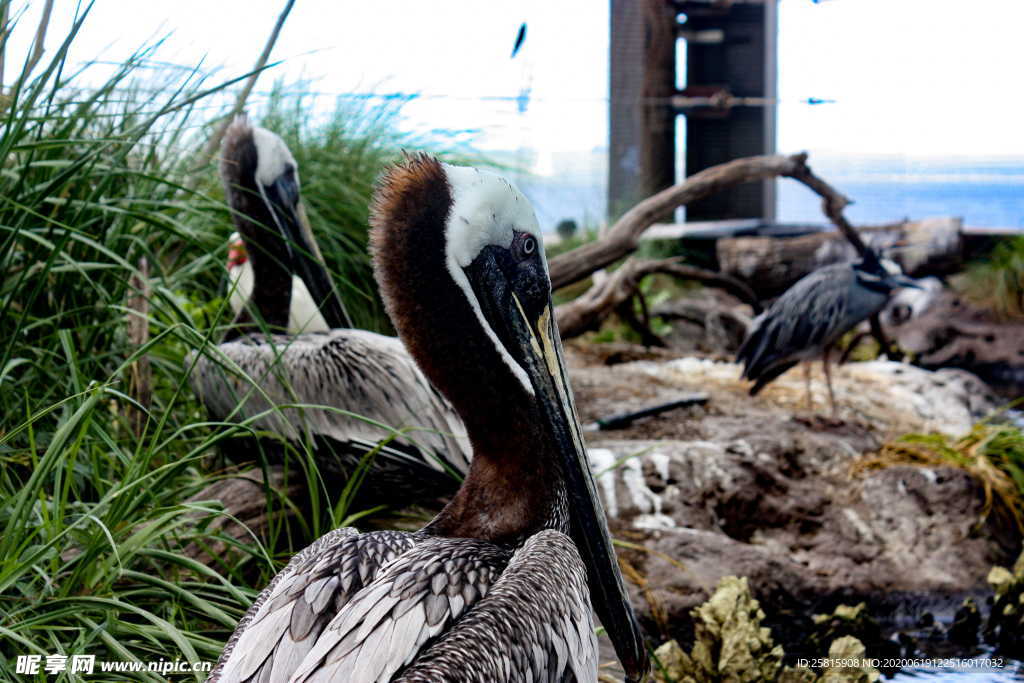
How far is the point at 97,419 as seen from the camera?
1673 millimetres

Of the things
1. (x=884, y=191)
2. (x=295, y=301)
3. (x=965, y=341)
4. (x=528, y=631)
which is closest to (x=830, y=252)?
(x=884, y=191)

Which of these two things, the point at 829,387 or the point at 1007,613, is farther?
the point at 829,387

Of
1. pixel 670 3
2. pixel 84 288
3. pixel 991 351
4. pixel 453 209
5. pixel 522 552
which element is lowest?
pixel 991 351

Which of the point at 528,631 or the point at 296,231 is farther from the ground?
the point at 296,231

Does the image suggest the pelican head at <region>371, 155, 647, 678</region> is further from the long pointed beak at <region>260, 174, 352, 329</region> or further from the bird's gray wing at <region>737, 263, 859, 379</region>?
the bird's gray wing at <region>737, 263, 859, 379</region>

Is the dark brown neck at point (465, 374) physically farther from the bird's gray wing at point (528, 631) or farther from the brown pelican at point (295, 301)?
the brown pelican at point (295, 301)

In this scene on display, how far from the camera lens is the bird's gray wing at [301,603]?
970 mm

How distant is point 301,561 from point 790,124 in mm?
2969

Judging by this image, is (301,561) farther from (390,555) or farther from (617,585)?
(617,585)

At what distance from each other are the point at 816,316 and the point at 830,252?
0.52 metres

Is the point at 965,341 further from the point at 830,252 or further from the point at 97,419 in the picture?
the point at 97,419

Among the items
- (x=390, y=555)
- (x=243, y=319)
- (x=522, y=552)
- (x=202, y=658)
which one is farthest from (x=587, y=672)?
(x=243, y=319)

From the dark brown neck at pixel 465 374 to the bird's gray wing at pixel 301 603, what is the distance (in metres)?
0.12

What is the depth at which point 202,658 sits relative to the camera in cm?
131
